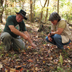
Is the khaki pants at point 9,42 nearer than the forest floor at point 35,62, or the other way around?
the forest floor at point 35,62

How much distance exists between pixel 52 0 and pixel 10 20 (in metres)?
7.77

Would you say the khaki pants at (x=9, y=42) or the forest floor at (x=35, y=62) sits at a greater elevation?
the khaki pants at (x=9, y=42)

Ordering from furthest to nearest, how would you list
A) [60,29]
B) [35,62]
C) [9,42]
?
[9,42], [60,29], [35,62]

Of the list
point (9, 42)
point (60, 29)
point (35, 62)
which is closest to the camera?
point (35, 62)

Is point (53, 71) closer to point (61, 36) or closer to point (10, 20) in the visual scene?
point (61, 36)

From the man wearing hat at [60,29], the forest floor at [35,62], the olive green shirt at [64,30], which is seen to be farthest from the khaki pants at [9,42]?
the olive green shirt at [64,30]

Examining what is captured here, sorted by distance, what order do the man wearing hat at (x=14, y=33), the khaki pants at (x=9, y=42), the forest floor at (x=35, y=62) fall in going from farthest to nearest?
the khaki pants at (x=9, y=42) < the man wearing hat at (x=14, y=33) < the forest floor at (x=35, y=62)

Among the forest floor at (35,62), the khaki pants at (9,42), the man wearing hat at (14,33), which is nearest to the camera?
the forest floor at (35,62)

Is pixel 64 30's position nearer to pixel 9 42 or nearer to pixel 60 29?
pixel 60 29

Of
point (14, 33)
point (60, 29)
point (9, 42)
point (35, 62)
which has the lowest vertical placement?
point (35, 62)

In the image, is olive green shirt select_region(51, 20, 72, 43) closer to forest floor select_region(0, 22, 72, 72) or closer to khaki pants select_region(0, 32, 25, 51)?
forest floor select_region(0, 22, 72, 72)

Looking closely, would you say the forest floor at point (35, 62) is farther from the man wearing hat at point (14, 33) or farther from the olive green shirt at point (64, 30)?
the olive green shirt at point (64, 30)

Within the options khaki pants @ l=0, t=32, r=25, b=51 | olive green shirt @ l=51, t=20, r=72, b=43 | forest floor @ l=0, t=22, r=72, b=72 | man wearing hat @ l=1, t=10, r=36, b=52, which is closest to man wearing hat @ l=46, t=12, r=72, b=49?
olive green shirt @ l=51, t=20, r=72, b=43

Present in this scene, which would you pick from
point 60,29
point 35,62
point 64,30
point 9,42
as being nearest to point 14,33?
point 9,42
